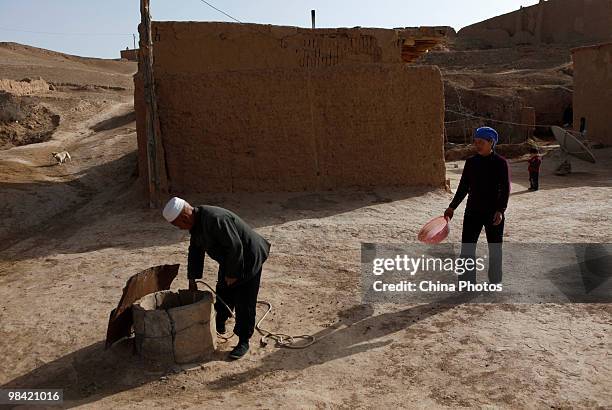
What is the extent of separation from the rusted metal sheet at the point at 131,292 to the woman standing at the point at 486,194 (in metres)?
2.61

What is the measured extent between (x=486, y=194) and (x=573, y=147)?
11.3 m

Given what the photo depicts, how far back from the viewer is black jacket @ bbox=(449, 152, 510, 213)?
199 inches

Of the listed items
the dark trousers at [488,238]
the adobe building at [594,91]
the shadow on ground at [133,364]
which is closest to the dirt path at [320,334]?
the shadow on ground at [133,364]

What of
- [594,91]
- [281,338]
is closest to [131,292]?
[281,338]

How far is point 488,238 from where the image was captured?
5.30 metres

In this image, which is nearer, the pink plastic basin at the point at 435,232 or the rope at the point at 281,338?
the rope at the point at 281,338

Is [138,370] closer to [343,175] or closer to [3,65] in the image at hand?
[343,175]

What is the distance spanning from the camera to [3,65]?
23.6 m

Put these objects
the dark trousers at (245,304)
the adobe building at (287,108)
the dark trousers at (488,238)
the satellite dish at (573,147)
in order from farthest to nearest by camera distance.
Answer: the satellite dish at (573,147), the adobe building at (287,108), the dark trousers at (488,238), the dark trousers at (245,304)

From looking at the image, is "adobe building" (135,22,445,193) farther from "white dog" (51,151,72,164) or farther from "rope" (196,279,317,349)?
"white dog" (51,151,72,164)

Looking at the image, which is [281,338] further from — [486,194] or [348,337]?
[486,194]

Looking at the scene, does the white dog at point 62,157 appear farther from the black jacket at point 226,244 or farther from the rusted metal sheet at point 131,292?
the black jacket at point 226,244

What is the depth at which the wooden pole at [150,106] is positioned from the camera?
26.8 ft

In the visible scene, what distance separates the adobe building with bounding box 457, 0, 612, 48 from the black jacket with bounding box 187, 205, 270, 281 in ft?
121
